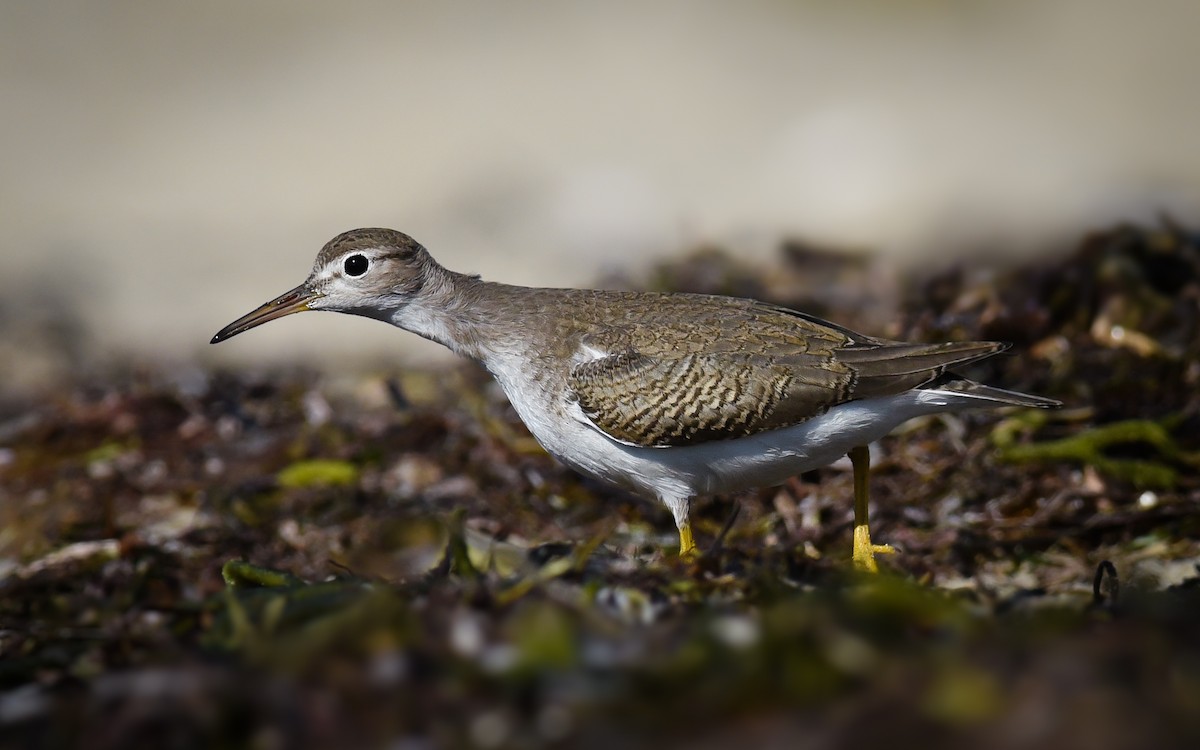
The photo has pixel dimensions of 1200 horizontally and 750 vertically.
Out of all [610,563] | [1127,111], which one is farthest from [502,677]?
[1127,111]

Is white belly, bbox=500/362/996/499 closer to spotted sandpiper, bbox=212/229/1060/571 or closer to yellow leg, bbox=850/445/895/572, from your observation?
spotted sandpiper, bbox=212/229/1060/571

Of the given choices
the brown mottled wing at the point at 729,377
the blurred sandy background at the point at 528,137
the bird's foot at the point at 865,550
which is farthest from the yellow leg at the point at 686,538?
the blurred sandy background at the point at 528,137

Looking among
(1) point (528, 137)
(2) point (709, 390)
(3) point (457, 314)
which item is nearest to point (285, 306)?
(3) point (457, 314)

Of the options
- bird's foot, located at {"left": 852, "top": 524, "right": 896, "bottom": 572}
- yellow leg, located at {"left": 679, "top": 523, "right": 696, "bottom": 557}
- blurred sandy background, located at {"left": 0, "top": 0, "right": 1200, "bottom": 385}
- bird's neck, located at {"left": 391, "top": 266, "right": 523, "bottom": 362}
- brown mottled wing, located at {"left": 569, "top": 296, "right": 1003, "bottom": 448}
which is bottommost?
bird's foot, located at {"left": 852, "top": 524, "right": 896, "bottom": 572}

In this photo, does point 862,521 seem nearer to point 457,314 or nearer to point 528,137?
point 457,314

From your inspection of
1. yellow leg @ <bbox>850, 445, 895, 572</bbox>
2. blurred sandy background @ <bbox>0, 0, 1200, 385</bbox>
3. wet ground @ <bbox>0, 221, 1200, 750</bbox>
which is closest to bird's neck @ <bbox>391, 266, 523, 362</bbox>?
wet ground @ <bbox>0, 221, 1200, 750</bbox>

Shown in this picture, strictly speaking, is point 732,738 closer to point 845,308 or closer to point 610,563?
point 610,563
